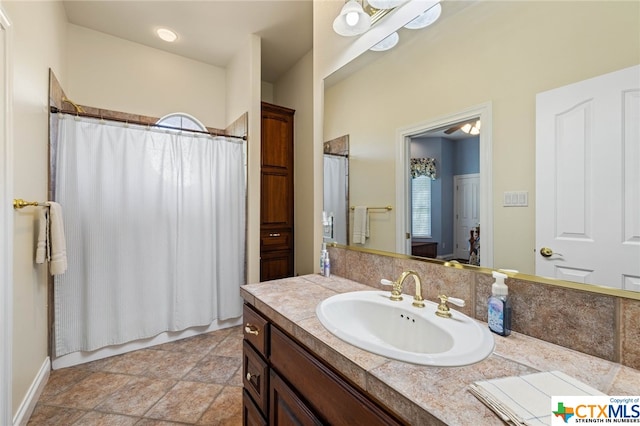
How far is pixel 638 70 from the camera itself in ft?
2.09

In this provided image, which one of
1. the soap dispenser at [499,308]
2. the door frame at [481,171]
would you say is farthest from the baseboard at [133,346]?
the soap dispenser at [499,308]

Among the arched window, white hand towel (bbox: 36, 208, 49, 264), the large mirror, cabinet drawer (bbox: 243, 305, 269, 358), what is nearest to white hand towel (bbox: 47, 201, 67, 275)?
white hand towel (bbox: 36, 208, 49, 264)

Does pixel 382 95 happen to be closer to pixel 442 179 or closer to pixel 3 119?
pixel 442 179

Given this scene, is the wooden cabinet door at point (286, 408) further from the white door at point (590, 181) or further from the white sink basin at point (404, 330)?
the white door at point (590, 181)

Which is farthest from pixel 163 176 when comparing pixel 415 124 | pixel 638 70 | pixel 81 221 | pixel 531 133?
pixel 638 70

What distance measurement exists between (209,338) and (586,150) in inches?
111

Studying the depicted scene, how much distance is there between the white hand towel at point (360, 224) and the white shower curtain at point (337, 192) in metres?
0.07

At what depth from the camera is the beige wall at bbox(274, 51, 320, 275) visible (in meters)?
2.92

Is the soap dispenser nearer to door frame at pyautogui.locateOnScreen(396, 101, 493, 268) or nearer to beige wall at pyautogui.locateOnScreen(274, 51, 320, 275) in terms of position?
door frame at pyautogui.locateOnScreen(396, 101, 493, 268)

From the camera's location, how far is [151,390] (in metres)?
1.79

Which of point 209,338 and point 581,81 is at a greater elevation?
point 581,81

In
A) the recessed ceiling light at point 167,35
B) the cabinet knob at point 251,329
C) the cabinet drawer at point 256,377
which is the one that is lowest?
the cabinet drawer at point 256,377

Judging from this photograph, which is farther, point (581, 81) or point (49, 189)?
point (49, 189)

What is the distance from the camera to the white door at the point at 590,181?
652 millimetres
